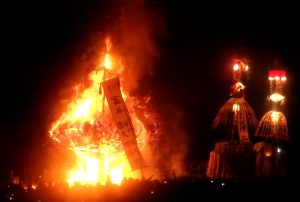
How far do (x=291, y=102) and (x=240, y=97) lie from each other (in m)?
4.69

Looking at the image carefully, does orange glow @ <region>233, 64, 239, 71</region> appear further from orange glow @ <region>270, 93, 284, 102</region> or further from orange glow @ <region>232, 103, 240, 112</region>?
orange glow @ <region>270, 93, 284, 102</region>

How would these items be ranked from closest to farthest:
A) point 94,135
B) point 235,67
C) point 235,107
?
point 94,135
point 235,107
point 235,67

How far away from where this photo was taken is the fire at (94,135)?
18594 mm

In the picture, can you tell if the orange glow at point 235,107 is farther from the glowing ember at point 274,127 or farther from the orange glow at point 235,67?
the orange glow at point 235,67

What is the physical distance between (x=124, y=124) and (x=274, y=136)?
20.6 feet

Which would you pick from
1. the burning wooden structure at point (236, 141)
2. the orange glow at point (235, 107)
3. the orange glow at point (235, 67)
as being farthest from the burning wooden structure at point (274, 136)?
the orange glow at point (235, 67)

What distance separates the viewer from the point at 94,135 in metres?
18.5

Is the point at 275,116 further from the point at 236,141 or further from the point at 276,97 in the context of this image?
the point at 236,141

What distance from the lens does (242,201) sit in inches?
520

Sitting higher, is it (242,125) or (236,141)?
(242,125)

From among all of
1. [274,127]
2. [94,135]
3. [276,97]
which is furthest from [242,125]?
[94,135]

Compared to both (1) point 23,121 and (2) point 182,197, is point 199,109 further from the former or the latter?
(2) point 182,197

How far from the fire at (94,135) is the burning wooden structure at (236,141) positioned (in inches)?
133

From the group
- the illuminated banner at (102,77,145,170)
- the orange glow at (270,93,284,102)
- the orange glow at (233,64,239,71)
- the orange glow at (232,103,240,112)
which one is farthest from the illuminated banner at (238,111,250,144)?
the illuminated banner at (102,77,145,170)
